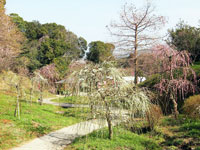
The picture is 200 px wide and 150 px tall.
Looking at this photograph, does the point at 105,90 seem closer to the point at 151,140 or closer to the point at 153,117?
the point at 151,140

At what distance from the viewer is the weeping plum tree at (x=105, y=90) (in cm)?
519

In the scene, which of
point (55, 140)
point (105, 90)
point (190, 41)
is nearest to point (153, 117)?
point (105, 90)

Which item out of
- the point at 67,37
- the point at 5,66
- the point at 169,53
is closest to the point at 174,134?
the point at 169,53

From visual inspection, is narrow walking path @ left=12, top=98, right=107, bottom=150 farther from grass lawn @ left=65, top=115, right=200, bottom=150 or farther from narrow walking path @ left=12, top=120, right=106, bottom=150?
grass lawn @ left=65, top=115, right=200, bottom=150

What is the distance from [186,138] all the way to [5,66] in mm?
20438

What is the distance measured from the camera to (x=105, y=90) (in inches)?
222

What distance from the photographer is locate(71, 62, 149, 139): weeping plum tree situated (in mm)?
5191

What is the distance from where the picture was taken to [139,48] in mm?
11281

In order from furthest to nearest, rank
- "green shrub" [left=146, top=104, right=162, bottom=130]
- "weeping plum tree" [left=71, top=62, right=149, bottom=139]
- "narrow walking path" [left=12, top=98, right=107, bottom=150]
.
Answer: "green shrub" [left=146, top=104, right=162, bottom=130] → "narrow walking path" [left=12, top=98, right=107, bottom=150] → "weeping plum tree" [left=71, top=62, right=149, bottom=139]

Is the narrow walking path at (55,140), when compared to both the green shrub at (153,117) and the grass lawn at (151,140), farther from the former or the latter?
the green shrub at (153,117)

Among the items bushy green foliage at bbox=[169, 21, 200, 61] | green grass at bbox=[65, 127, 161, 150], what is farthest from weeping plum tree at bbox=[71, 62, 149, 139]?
bushy green foliage at bbox=[169, 21, 200, 61]

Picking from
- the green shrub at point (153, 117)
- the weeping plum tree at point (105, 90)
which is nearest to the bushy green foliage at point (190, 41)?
the green shrub at point (153, 117)

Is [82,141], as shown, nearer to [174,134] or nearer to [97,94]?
[97,94]

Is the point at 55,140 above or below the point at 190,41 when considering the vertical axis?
below
